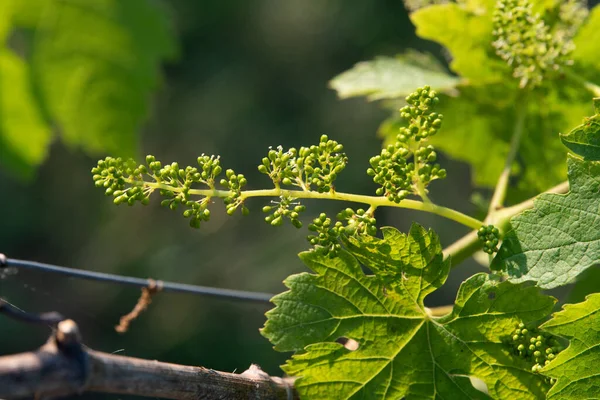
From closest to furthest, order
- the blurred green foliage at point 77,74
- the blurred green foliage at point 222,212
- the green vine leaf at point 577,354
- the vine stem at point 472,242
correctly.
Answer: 1. the green vine leaf at point 577,354
2. the vine stem at point 472,242
3. the blurred green foliage at point 77,74
4. the blurred green foliage at point 222,212

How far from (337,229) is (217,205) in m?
7.46

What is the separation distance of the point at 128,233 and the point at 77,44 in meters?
7.18

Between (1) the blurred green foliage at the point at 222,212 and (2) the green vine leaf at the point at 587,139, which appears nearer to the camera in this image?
(2) the green vine leaf at the point at 587,139

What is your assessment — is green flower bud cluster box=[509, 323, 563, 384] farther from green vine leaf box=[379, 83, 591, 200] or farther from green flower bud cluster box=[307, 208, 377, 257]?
green vine leaf box=[379, 83, 591, 200]

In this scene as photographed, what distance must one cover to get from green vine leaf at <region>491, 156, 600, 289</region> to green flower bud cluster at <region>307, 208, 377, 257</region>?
179 mm

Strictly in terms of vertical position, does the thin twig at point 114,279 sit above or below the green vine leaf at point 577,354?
above

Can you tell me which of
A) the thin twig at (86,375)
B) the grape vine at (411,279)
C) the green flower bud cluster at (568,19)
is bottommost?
the thin twig at (86,375)

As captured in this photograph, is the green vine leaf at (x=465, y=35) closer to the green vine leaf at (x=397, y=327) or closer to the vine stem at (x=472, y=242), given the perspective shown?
the vine stem at (x=472, y=242)

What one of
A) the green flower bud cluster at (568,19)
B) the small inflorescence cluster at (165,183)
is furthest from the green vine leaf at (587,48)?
the small inflorescence cluster at (165,183)

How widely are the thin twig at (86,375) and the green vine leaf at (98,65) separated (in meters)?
1.19

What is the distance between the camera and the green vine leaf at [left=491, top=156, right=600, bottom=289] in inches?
37.2

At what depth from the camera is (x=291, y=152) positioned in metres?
0.97

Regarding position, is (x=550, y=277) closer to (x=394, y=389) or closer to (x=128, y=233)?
(x=394, y=389)

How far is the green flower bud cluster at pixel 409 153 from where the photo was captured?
3.24ft
